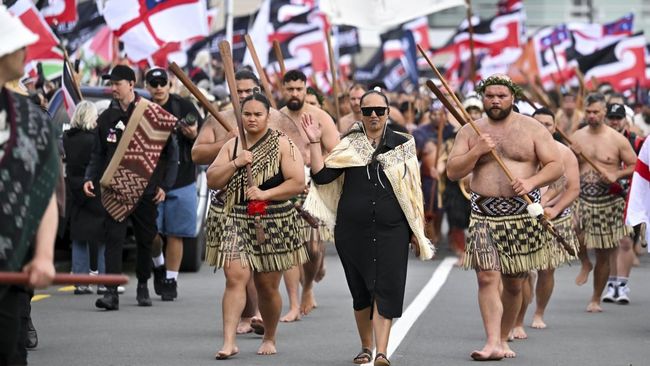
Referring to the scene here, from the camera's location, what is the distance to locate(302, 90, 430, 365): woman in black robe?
34.4ft

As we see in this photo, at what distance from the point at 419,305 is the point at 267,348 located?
11.4 feet

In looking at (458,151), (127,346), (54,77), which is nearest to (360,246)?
(458,151)

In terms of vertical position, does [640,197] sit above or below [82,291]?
above

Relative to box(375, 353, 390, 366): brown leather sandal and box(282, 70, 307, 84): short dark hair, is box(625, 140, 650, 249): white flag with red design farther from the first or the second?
box(375, 353, 390, 366): brown leather sandal

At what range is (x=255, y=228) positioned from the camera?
10938 millimetres

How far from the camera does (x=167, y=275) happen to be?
14.5 metres

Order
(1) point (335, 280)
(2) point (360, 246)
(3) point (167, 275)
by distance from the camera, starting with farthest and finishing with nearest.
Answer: (1) point (335, 280)
(3) point (167, 275)
(2) point (360, 246)

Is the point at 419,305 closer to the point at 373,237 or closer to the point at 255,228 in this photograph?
the point at 255,228

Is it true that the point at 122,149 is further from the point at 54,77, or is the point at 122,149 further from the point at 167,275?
the point at 54,77

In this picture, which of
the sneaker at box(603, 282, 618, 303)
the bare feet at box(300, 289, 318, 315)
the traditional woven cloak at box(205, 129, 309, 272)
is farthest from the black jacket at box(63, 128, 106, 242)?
the sneaker at box(603, 282, 618, 303)

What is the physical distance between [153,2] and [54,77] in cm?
282

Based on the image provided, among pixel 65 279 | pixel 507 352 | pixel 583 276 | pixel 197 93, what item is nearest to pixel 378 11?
pixel 583 276

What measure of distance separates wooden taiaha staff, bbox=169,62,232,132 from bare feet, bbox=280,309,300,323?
2238 mm

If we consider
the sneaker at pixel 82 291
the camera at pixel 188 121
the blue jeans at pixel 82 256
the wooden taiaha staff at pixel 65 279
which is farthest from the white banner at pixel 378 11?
the wooden taiaha staff at pixel 65 279
